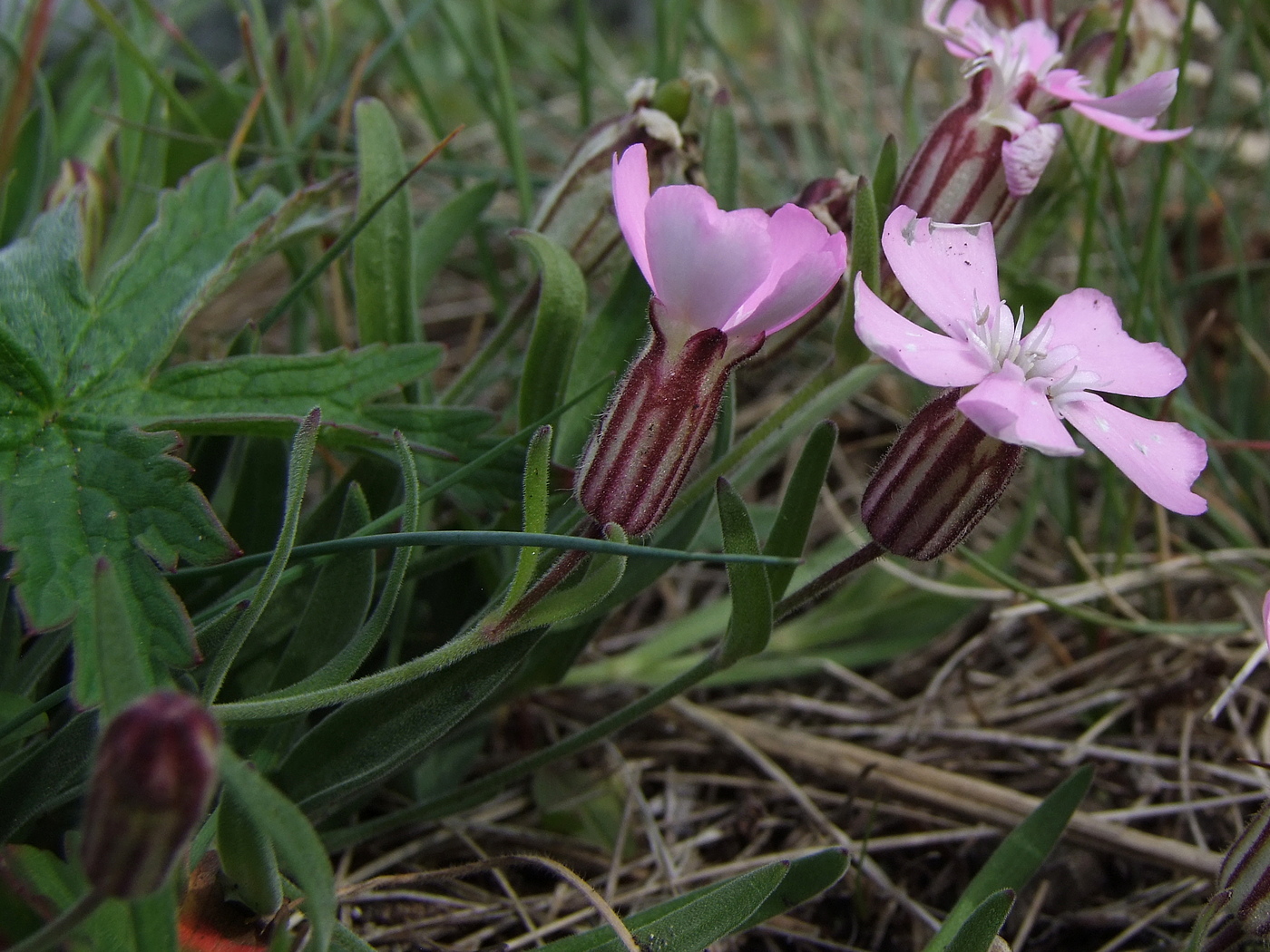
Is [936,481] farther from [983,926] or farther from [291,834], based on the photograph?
[291,834]

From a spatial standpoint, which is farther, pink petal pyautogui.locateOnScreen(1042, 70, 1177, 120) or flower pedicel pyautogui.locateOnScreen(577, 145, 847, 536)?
pink petal pyautogui.locateOnScreen(1042, 70, 1177, 120)

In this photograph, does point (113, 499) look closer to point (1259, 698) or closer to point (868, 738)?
point (868, 738)

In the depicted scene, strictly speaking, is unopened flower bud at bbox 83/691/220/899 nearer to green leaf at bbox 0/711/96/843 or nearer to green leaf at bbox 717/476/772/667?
green leaf at bbox 0/711/96/843

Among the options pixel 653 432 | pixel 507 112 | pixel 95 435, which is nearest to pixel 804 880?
pixel 653 432

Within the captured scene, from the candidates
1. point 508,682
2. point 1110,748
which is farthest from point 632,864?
point 1110,748

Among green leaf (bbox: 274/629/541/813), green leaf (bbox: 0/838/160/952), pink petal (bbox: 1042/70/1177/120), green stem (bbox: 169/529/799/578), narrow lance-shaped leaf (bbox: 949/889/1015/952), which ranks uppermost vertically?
pink petal (bbox: 1042/70/1177/120)

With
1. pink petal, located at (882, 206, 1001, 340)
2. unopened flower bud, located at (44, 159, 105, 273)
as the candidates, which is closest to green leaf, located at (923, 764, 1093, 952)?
pink petal, located at (882, 206, 1001, 340)

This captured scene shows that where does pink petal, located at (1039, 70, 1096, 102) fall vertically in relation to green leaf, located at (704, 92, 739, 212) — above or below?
above
